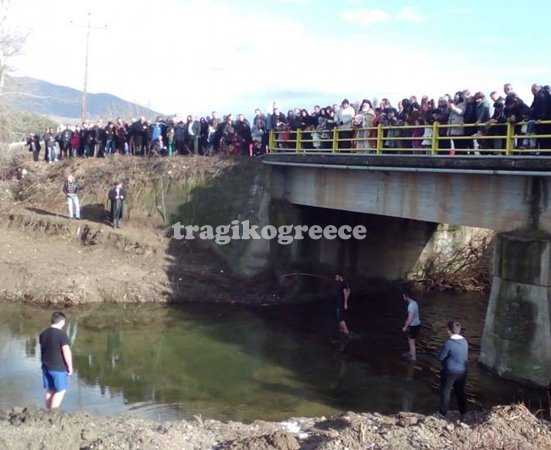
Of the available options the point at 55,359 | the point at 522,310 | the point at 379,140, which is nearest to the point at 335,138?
the point at 379,140

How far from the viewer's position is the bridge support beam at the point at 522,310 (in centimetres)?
1314

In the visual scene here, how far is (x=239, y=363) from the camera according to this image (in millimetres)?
14695

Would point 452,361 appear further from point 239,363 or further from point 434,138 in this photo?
point 434,138

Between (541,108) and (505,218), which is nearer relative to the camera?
(541,108)

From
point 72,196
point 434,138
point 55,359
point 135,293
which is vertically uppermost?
point 434,138

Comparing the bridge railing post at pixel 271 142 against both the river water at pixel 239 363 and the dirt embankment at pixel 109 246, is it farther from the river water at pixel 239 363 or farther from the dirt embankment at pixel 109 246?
the river water at pixel 239 363

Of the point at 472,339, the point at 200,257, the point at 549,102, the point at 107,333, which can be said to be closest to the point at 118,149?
the point at 200,257

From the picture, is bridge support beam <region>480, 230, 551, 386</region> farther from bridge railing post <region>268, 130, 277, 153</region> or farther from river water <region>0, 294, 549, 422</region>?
bridge railing post <region>268, 130, 277, 153</region>

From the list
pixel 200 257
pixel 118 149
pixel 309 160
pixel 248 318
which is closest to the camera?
pixel 248 318

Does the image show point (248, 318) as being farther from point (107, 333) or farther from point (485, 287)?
point (485, 287)

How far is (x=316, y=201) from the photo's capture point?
2108 cm

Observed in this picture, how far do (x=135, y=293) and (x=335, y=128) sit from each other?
26.1 ft

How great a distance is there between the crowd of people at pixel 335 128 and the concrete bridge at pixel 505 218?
65 centimetres

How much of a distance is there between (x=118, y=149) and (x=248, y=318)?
12860 mm
